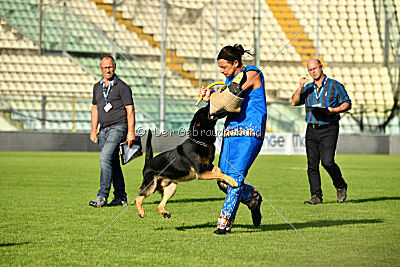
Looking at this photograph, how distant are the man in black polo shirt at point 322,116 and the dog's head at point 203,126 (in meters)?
3.13

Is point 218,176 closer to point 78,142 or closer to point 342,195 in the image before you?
point 342,195

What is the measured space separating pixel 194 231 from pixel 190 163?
66 centimetres

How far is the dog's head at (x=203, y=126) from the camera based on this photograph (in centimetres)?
619

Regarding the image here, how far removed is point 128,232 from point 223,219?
3.05 feet

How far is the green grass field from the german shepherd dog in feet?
1.37

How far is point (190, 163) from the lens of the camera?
650 centimetres

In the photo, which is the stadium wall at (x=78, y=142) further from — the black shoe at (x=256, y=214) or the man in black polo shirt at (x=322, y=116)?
the black shoe at (x=256, y=214)

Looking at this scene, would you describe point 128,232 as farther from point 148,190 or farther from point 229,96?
point 229,96

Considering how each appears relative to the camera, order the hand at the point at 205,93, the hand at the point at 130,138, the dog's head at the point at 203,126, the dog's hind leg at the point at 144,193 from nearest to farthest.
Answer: the hand at the point at 205,93 < the dog's head at the point at 203,126 < the dog's hind leg at the point at 144,193 < the hand at the point at 130,138

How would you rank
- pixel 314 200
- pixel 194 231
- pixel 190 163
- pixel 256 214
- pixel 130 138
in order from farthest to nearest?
pixel 314 200 → pixel 130 138 → pixel 256 214 → pixel 194 231 → pixel 190 163

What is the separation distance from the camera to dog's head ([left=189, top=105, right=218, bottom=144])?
6191 mm

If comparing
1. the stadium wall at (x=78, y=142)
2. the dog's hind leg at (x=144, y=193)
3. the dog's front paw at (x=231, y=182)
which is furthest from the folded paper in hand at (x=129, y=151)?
the stadium wall at (x=78, y=142)

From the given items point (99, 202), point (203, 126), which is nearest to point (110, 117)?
point (99, 202)

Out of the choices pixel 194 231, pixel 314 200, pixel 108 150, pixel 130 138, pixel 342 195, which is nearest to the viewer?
pixel 194 231
